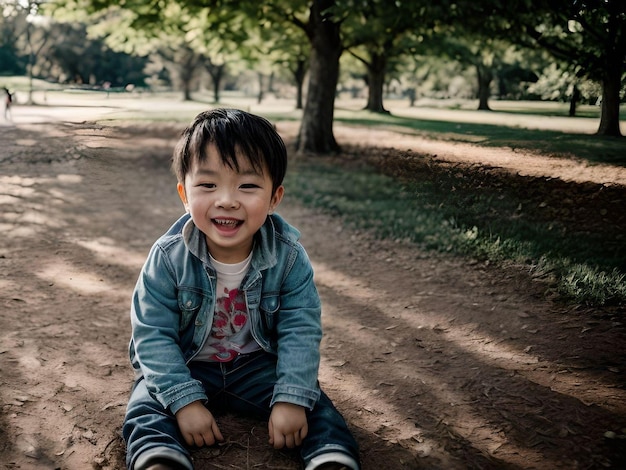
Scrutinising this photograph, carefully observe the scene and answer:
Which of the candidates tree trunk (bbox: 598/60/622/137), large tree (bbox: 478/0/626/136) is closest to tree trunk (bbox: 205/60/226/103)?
large tree (bbox: 478/0/626/136)

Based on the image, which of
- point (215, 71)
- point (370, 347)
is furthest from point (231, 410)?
point (215, 71)

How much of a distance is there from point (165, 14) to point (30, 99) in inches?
209

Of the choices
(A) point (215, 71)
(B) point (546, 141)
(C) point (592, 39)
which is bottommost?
(B) point (546, 141)

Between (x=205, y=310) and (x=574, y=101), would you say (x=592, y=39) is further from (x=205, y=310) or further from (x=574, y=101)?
(x=205, y=310)

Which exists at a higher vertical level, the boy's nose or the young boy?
the boy's nose

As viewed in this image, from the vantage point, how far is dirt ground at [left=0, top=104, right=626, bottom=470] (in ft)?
6.39

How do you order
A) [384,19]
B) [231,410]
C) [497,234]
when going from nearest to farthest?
[231,410], [497,234], [384,19]

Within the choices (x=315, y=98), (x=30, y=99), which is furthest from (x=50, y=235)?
(x=315, y=98)

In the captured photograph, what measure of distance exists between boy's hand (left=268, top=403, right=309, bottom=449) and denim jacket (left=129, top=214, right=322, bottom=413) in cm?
3

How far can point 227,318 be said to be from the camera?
2.13m

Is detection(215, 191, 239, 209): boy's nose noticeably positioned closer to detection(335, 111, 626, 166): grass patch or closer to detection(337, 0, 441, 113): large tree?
detection(335, 111, 626, 166): grass patch

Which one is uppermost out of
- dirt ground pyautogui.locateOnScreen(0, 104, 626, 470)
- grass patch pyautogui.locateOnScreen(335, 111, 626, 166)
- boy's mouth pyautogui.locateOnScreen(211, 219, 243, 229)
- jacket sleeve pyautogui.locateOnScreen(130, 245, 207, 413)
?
grass patch pyautogui.locateOnScreen(335, 111, 626, 166)

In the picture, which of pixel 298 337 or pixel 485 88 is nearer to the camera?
pixel 298 337

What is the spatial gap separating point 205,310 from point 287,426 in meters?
0.54
